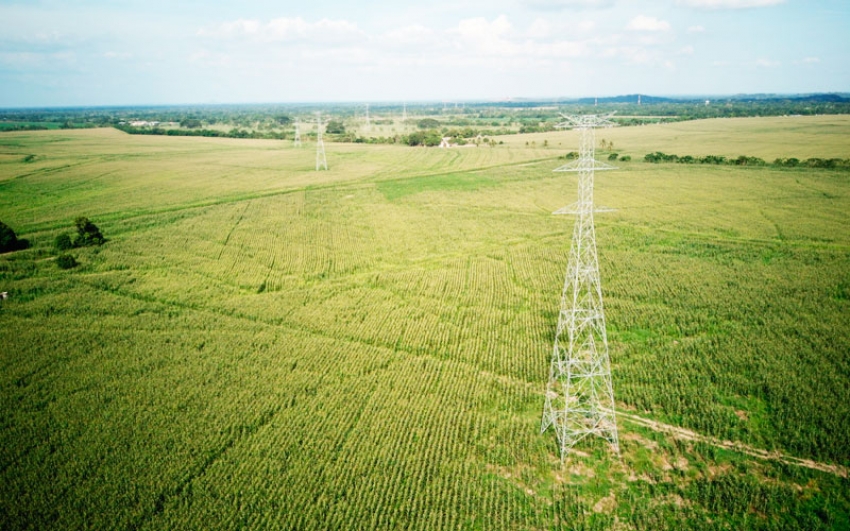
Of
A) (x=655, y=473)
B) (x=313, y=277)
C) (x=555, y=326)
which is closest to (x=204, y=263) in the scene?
(x=313, y=277)

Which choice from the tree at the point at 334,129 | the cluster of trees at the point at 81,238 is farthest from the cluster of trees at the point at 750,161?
the tree at the point at 334,129

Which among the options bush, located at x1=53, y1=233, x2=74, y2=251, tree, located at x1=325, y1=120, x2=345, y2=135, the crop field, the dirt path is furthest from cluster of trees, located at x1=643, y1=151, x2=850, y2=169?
tree, located at x1=325, y1=120, x2=345, y2=135

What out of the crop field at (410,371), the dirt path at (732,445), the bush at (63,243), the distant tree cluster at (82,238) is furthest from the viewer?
the distant tree cluster at (82,238)

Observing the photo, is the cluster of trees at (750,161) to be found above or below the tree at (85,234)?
above

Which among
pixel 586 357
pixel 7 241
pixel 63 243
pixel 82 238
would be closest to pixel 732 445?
pixel 586 357

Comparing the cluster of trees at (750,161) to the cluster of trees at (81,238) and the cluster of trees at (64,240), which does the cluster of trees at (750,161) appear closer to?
the cluster of trees at (81,238)

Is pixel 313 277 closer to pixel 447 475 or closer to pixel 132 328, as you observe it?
pixel 132 328

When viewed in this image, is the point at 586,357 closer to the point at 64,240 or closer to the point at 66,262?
the point at 66,262
